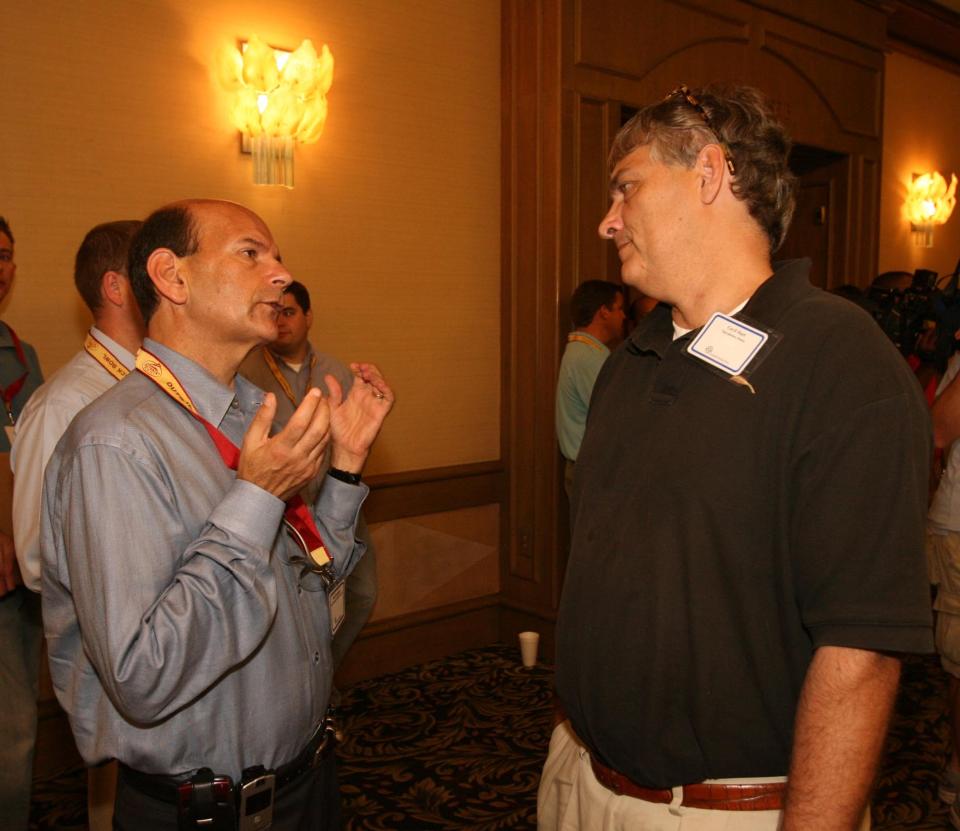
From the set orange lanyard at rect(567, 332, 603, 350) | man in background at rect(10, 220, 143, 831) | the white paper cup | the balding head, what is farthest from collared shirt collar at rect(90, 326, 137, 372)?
the white paper cup

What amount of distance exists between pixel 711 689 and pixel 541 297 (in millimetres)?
3190

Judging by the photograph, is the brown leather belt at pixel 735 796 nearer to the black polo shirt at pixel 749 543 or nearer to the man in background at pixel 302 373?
the black polo shirt at pixel 749 543

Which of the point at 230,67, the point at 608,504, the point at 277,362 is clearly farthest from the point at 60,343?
the point at 608,504

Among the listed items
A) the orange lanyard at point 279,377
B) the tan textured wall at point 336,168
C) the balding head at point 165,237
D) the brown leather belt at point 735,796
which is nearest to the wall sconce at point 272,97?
the tan textured wall at point 336,168

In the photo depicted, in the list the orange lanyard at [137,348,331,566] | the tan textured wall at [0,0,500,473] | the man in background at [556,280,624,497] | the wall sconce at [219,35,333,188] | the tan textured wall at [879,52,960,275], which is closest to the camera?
the orange lanyard at [137,348,331,566]

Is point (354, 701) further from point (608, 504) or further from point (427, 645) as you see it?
point (608, 504)

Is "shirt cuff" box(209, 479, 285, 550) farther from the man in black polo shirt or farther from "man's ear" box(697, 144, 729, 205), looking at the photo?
"man's ear" box(697, 144, 729, 205)

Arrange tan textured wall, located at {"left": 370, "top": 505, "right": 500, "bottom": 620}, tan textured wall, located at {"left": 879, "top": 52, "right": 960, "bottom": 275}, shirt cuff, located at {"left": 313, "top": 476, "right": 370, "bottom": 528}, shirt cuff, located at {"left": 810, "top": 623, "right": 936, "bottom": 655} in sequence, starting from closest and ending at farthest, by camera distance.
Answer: shirt cuff, located at {"left": 810, "top": 623, "right": 936, "bottom": 655} → shirt cuff, located at {"left": 313, "top": 476, "right": 370, "bottom": 528} → tan textured wall, located at {"left": 370, "top": 505, "right": 500, "bottom": 620} → tan textured wall, located at {"left": 879, "top": 52, "right": 960, "bottom": 275}

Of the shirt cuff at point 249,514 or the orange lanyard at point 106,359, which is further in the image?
the orange lanyard at point 106,359

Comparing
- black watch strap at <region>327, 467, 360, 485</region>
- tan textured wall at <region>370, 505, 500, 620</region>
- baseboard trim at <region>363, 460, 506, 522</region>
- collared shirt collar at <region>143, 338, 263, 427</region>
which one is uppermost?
collared shirt collar at <region>143, 338, 263, 427</region>

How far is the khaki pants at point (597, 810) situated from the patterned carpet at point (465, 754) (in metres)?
1.40

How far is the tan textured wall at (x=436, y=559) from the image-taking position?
4.12 meters

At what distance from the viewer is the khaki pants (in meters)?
1.25

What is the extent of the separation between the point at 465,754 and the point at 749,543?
2.38 metres
